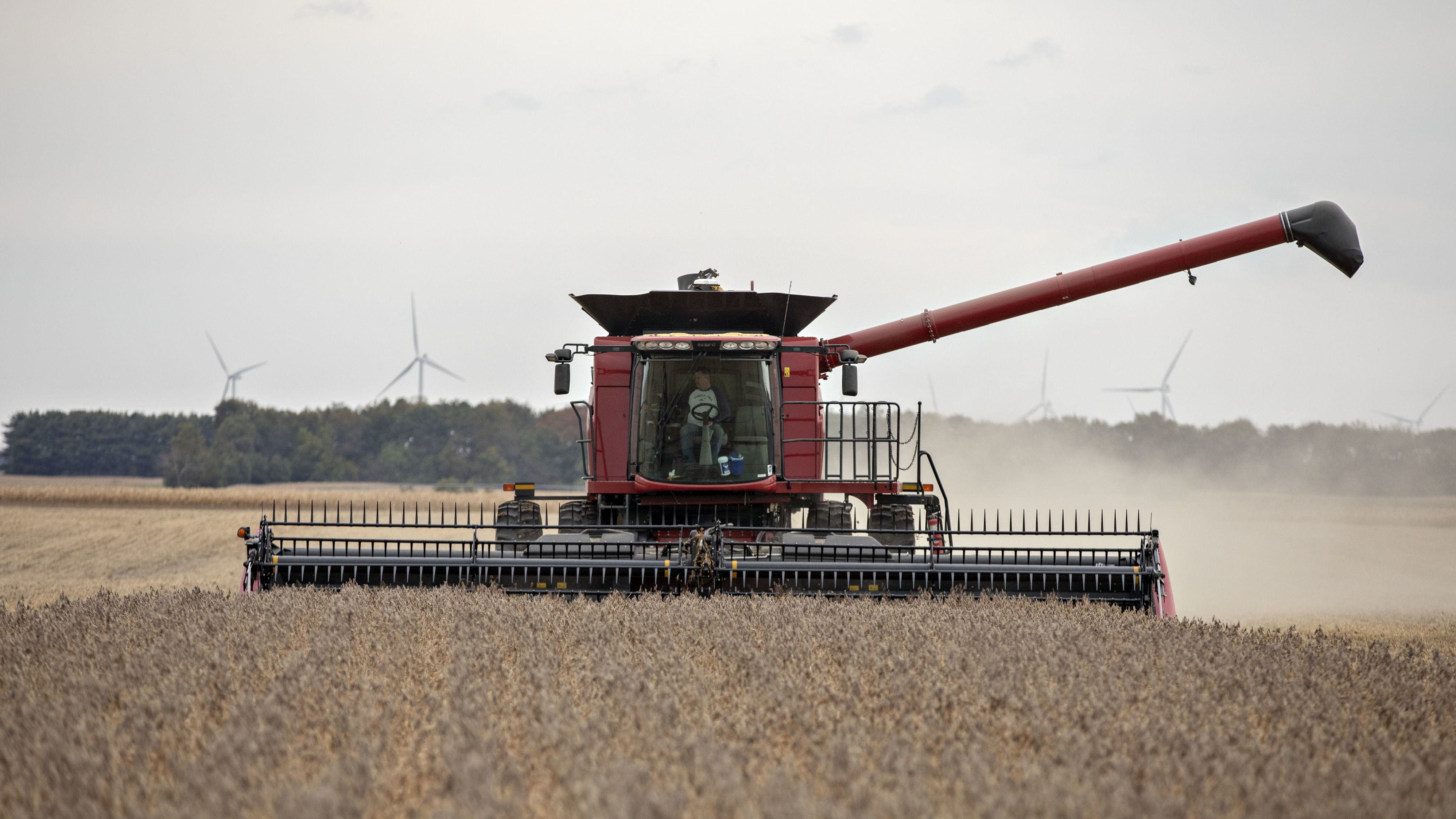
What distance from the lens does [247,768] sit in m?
3.89

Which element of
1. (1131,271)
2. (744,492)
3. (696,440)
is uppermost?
(1131,271)

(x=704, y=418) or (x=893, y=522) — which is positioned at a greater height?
(x=704, y=418)

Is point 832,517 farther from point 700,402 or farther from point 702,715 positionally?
point 702,715

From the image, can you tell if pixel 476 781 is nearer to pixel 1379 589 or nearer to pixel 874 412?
pixel 874 412

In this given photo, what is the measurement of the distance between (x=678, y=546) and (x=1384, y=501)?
33.4 metres

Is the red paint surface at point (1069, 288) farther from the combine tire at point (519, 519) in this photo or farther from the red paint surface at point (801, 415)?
the combine tire at point (519, 519)

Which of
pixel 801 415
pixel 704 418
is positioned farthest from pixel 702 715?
pixel 801 415

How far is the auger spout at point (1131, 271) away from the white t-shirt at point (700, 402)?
1.73 metres

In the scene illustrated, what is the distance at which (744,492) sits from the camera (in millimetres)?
9891

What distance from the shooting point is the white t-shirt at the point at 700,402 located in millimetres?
9859

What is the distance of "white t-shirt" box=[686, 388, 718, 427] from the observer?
9.86 metres

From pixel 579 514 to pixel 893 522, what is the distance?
273 centimetres

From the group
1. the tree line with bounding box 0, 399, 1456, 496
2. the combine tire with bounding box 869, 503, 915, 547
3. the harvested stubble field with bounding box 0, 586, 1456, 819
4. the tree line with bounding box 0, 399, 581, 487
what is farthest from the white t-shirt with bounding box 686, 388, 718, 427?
the tree line with bounding box 0, 399, 581, 487

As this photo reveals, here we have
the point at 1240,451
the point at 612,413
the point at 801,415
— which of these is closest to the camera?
the point at 801,415
